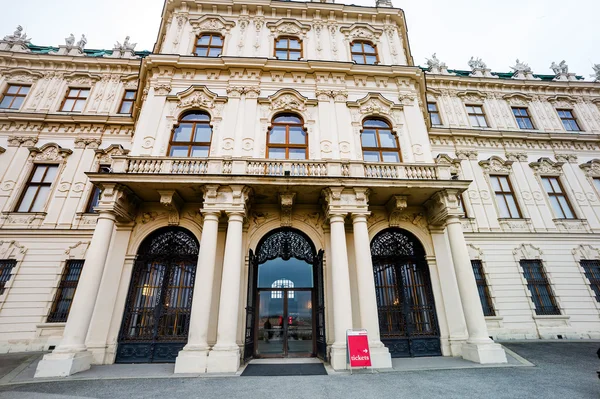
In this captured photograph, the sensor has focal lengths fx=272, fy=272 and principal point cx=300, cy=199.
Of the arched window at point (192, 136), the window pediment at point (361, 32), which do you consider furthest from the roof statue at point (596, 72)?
the arched window at point (192, 136)

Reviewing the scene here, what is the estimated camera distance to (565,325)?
1179 cm

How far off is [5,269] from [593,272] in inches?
1022

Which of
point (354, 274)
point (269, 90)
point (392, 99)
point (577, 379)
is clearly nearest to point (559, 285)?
point (577, 379)

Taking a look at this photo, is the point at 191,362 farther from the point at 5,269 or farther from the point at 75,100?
the point at 75,100

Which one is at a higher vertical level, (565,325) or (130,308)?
(130,308)

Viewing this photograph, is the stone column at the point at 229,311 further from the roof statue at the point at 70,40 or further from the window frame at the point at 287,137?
the roof statue at the point at 70,40

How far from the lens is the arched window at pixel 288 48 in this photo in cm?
1321

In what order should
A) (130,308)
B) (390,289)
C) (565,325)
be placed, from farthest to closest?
(565,325) → (390,289) → (130,308)

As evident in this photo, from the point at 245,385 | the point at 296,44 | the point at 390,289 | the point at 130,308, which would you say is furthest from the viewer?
the point at 296,44

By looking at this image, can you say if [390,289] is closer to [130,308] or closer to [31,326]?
[130,308]

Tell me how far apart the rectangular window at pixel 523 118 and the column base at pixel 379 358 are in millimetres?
16717

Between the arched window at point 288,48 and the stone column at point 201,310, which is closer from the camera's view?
the stone column at point 201,310

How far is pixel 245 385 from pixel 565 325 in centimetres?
1402

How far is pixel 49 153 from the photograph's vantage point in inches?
523
